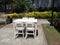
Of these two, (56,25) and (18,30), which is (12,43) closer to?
(18,30)

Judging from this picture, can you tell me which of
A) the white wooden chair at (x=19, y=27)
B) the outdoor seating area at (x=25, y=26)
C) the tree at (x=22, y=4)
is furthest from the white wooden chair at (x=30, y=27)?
the tree at (x=22, y=4)

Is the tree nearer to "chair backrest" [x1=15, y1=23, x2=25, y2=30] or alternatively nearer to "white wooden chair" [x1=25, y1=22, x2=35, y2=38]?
"chair backrest" [x1=15, y1=23, x2=25, y2=30]

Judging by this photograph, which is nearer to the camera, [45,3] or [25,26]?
[25,26]

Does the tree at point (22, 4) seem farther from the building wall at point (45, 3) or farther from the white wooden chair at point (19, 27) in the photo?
the white wooden chair at point (19, 27)

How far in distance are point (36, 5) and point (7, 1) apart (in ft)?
32.0

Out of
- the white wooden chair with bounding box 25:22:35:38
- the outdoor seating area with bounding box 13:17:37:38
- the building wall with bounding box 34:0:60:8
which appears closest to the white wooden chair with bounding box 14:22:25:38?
the outdoor seating area with bounding box 13:17:37:38

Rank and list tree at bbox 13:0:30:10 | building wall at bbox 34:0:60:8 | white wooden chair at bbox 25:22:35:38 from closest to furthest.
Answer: white wooden chair at bbox 25:22:35:38 → building wall at bbox 34:0:60:8 → tree at bbox 13:0:30:10

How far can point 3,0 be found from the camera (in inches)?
1344

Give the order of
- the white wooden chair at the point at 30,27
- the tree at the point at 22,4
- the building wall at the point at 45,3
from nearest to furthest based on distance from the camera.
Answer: the white wooden chair at the point at 30,27 → the building wall at the point at 45,3 → the tree at the point at 22,4

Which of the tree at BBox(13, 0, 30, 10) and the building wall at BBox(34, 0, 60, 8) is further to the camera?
the tree at BBox(13, 0, 30, 10)

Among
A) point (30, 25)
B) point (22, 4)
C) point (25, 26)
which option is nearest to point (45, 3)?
point (22, 4)

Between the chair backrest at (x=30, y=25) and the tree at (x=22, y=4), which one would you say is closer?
the chair backrest at (x=30, y=25)

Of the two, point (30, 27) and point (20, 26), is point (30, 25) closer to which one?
point (30, 27)

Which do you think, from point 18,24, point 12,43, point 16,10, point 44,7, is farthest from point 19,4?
point 12,43
